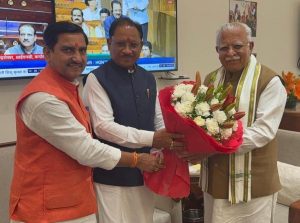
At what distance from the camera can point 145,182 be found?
189 cm

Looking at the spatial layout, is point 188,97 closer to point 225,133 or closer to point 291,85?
point 225,133

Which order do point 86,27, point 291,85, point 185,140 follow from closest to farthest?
point 185,140 → point 86,27 → point 291,85

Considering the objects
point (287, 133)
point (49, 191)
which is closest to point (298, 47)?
point (287, 133)

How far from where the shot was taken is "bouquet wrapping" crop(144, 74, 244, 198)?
1.62 m

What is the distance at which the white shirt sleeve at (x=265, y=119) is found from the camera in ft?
5.82

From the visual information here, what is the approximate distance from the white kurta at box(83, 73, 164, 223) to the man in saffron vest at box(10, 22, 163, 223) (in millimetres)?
138

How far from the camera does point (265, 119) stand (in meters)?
1.79

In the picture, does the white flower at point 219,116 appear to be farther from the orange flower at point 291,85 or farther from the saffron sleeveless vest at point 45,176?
the orange flower at point 291,85

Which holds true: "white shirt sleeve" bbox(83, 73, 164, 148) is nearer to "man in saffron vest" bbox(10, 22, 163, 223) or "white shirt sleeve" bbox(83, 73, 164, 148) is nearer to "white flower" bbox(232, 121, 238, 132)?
"man in saffron vest" bbox(10, 22, 163, 223)

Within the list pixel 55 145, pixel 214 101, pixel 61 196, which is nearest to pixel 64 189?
pixel 61 196

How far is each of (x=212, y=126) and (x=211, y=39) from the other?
262cm

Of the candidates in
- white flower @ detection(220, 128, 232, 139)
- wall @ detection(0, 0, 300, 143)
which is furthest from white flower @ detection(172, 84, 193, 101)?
wall @ detection(0, 0, 300, 143)

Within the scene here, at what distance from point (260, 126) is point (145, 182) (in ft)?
1.98

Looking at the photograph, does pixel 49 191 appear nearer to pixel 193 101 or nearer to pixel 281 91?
pixel 193 101
